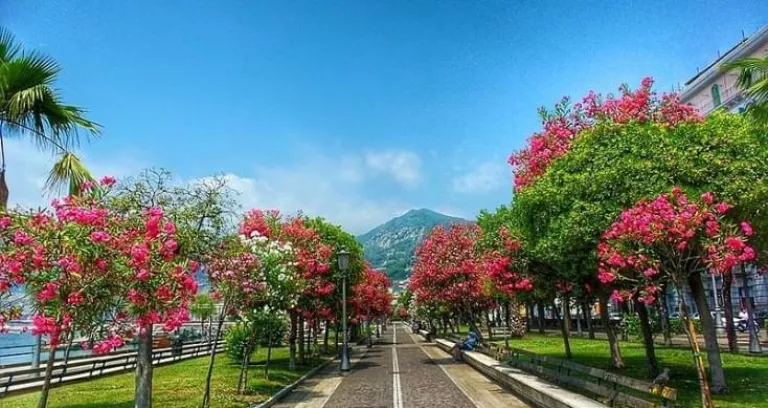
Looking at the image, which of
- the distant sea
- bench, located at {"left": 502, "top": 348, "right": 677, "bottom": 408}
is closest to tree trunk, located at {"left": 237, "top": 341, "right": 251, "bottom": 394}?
the distant sea

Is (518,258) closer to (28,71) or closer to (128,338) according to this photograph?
(128,338)

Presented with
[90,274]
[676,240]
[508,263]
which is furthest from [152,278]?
[508,263]

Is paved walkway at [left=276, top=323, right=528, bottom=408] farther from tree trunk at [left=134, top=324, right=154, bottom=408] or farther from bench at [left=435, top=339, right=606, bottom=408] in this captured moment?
tree trunk at [left=134, top=324, right=154, bottom=408]

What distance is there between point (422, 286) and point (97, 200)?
2397 cm

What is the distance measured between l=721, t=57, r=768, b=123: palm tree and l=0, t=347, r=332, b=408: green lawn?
12533 millimetres

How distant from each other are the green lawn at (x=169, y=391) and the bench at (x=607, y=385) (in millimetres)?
7727

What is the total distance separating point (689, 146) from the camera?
1254cm

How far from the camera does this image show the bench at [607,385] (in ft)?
30.5

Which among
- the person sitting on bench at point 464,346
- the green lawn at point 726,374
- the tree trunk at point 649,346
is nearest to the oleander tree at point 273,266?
the tree trunk at point 649,346

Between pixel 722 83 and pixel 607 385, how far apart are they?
46295 mm

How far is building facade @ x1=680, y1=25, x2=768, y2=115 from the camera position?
1689 inches

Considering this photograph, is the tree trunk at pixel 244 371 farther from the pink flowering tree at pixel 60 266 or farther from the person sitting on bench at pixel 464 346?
the person sitting on bench at pixel 464 346

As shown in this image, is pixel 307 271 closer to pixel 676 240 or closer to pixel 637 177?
pixel 637 177

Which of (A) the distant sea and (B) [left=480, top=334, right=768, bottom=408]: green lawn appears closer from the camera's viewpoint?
(B) [left=480, top=334, right=768, bottom=408]: green lawn
